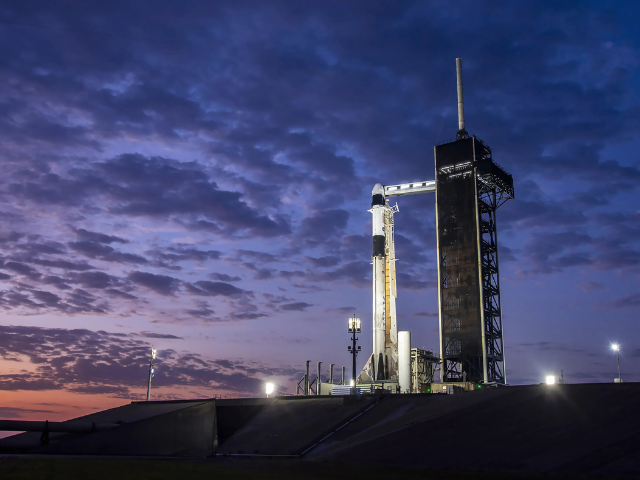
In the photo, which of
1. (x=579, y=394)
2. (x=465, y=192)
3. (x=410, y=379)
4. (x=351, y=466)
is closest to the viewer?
(x=351, y=466)

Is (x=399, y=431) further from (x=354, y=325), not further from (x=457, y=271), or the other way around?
(x=457, y=271)

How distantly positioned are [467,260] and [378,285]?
1410 centimetres

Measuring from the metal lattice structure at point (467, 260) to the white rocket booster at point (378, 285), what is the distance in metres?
9.51

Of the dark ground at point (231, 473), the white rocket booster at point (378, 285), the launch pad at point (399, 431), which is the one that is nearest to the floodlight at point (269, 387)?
the launch pad at point (399, 431)

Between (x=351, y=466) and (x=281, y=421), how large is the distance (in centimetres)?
1599

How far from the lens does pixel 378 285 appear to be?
273 ft

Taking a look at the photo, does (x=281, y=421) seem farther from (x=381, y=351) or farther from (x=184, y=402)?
(x=381, y=351)

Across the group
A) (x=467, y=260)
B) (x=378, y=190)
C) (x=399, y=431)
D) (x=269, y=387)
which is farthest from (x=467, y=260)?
(x=399, y=431)

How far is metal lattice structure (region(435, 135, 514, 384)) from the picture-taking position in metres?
83.1

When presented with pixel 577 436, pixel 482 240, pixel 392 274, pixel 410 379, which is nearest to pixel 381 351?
pixel 410 379

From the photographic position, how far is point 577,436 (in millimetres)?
26672

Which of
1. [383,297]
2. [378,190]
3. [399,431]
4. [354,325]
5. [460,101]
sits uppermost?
[460,101]

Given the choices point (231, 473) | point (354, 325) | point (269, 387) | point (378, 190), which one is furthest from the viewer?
point (378, 190)

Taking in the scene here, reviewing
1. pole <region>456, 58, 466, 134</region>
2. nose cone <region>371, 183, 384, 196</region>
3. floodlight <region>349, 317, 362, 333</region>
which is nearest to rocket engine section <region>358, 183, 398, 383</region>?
nose cone <region>371, 183, 384, 196</region>
